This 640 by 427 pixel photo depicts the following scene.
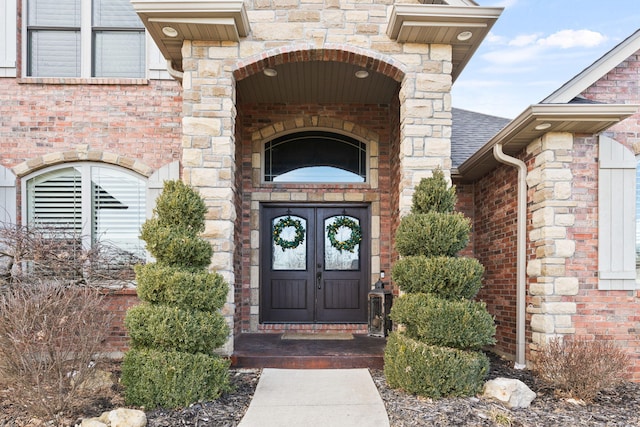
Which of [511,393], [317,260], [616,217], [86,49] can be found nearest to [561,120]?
[616,217]

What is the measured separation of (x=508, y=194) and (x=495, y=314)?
167 cm

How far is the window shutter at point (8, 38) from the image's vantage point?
6.23 m

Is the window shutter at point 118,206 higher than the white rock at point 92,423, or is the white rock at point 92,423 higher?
the window shutter at point 118,206

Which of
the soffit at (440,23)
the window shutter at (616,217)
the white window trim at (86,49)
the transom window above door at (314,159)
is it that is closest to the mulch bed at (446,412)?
the window shutter at (616,217)

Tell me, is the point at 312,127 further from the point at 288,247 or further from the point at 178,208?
the point at 178,208

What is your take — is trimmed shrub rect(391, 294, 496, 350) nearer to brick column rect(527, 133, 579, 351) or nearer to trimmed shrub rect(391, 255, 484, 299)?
trimmed shrub rect(391, 255, 484, 299)

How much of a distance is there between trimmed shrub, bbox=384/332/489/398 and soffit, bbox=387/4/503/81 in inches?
125

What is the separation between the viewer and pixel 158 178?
6.22 metres

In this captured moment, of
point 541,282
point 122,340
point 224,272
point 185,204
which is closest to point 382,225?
point 541,282

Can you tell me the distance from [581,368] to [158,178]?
5.35 m

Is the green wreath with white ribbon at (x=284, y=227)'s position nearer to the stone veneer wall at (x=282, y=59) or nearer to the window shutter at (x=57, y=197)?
the stone veneer wall at (x=282, y=59)

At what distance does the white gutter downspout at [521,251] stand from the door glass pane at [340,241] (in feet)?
7.89

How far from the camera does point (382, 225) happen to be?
23.0ft

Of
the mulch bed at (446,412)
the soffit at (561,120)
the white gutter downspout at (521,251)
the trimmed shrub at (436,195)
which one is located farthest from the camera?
the white gutter downspout at (521,251)
